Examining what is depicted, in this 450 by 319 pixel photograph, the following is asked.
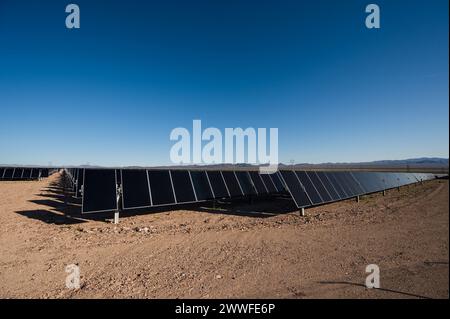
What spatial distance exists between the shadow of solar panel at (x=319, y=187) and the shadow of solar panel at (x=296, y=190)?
1.39m

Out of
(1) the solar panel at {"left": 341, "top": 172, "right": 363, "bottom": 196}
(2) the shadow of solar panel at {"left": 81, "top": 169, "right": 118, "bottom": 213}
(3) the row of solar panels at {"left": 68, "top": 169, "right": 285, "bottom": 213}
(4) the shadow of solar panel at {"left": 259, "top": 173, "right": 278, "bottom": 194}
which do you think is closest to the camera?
(2) the shadow of solar panel at {"left": 81, "top": 169, "right": 118, "bottom": 213}

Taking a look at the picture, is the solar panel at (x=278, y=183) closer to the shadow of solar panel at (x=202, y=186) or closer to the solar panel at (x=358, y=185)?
the solar panel at (x=358, y=185)

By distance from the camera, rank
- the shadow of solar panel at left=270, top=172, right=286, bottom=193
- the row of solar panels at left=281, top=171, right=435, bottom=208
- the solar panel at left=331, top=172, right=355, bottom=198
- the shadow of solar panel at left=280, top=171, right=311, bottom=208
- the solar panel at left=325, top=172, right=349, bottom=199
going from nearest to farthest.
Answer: the shadow of solar panel at left=280, top=171, right=311, bottom=208 < the row of solar panels at left=281, top=171, right=435, bottom=208 < the solar panel at left=325, top=172, right=349, bottom=199 < the solar panel at left=331, top=172, right=355, bottom=198 < the shadow of solar panel at left=270, top=172, right=286, bottom=193

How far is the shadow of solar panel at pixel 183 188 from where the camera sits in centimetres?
1300

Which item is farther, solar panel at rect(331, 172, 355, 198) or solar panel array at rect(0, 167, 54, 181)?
solar panel array at rect(0, 167, 54, 181)

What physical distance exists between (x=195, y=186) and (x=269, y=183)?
589cm

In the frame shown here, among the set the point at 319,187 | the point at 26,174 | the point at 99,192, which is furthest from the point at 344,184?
the point at 26,174

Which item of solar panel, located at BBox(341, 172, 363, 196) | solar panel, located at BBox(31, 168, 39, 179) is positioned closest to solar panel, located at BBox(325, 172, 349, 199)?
solar panel, located at BBox(341, 172, 363, 196)

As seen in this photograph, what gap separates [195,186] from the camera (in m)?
14.5

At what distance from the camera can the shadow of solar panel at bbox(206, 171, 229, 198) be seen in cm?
1487

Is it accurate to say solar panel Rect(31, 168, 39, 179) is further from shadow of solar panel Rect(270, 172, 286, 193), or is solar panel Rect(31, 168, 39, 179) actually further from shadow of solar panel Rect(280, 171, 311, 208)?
shadow of solar panel Rect(280, 171, 311, 208)

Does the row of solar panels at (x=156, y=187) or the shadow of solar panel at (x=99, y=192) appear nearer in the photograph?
the shadow of solar panel at (x=99, y=192)

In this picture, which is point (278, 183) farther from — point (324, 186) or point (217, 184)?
point (217, 184)

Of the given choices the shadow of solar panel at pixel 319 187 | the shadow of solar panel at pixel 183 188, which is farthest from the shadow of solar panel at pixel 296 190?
the shadow of solar panel at pixel 183 188
